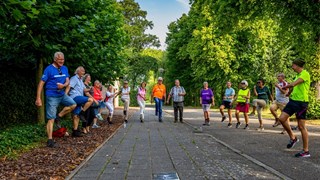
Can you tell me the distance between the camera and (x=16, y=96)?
12.7 metres

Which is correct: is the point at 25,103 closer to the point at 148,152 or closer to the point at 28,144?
the point at 28,144

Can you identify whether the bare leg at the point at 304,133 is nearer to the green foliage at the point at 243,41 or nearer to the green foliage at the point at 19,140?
the green foliage at the point at 19,140

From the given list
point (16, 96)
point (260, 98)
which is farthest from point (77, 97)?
point (260, 98)

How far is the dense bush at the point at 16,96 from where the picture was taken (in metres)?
12.1

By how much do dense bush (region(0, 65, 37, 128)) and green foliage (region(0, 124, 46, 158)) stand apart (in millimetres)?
3063

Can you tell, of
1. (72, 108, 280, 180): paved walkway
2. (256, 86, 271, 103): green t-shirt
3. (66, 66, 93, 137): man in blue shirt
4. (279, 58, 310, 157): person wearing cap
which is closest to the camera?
(72, 108, 280, 180): paved walkway

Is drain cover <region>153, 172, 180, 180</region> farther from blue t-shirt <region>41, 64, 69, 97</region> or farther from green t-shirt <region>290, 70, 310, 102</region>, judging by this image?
blue t-shirt <region>41, 64, 69, 97</region>

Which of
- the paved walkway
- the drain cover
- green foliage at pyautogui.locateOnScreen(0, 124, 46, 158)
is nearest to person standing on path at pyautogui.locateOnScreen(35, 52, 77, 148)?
green foliage at pyautogui.locateOnScreen(0, 124, 46, 158)

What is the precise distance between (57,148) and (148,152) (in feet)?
6.92

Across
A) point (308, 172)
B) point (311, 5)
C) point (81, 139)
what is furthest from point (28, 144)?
point (311, 5)

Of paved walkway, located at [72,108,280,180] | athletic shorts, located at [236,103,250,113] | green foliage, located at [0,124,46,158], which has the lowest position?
paved walkway, located at [72,108,280,180]

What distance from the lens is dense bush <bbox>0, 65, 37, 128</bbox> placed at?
12.1 m

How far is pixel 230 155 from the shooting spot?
6.92 m

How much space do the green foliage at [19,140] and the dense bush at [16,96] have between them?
306cm
